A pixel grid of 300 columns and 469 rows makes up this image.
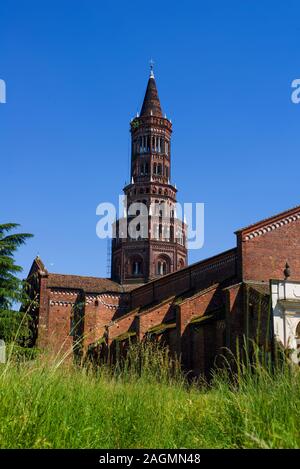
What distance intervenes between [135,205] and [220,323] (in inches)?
1007

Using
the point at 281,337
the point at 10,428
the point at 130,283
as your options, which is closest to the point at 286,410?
the point at 10,428

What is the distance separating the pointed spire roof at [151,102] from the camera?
5807 cm

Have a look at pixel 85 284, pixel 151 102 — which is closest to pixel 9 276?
pixel 85 284

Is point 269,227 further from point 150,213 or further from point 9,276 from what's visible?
point 150,213

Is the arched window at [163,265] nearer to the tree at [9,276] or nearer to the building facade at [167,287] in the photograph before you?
the building facade at [167,287]

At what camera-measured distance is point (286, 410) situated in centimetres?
705

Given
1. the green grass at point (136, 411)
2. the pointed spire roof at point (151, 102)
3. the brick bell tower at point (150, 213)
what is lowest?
the green grass at point (136, 411)

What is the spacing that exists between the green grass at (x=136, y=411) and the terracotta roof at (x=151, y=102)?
49132 mm

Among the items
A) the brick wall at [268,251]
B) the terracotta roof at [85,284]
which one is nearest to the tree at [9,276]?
the brick wall at [268,251]

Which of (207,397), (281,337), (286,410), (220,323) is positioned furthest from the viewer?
(220,323)

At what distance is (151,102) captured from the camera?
194 ft

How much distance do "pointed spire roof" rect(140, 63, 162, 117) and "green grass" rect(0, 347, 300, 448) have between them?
49119mm
